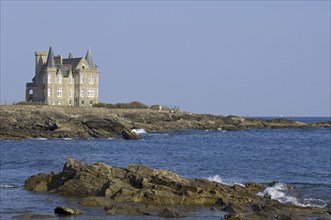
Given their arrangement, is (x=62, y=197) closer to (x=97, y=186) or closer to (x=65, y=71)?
(x=97, y=186)

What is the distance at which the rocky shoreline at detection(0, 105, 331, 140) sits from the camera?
76125mm

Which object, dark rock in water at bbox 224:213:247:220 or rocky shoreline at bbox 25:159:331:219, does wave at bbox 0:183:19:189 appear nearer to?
rocky shoreline at bbox 25:159:331:219

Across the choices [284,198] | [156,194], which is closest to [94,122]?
[284,198]

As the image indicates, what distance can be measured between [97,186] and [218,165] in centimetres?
1996

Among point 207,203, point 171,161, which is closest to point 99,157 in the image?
point 171,161

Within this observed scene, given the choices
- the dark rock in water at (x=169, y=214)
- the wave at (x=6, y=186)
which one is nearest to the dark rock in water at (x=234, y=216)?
the dark rock in water at (x=169, y=214)

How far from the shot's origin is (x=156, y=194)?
25.1 meters

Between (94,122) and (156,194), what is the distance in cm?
5613

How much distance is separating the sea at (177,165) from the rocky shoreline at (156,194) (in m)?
0.66

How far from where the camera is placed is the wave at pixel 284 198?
26484mm

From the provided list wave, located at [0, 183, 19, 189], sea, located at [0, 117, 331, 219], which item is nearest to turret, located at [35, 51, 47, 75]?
sea, located at [0, 117, 331, 219]

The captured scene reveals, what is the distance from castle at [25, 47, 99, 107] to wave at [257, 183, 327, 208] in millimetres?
89841

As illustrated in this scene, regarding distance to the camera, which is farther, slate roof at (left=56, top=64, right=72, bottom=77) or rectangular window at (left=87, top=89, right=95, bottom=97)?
rectangular window at (left=87, top=89, right=95, bottom=97)

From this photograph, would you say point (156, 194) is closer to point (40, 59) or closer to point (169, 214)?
point (169, 214)
